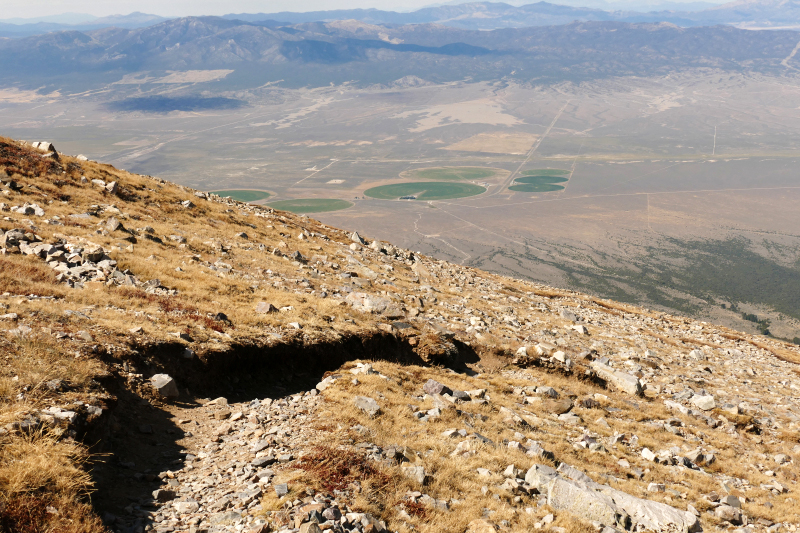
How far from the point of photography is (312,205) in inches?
Result: 6432

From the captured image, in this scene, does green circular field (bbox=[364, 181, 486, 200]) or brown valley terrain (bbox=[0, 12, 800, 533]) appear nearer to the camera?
brown valley terrain (bbox=[0, 12, 800, 533])

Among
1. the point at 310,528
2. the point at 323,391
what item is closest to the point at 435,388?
the point at 323,391

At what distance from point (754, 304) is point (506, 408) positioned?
3790 inches

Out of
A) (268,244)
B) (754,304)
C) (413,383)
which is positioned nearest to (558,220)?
(754,304)

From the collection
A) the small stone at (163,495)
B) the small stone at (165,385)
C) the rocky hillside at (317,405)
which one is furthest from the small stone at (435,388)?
the small stone at (163,495)

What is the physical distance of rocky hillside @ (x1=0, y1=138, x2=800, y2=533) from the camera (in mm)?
8195

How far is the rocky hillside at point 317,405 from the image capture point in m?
8.20

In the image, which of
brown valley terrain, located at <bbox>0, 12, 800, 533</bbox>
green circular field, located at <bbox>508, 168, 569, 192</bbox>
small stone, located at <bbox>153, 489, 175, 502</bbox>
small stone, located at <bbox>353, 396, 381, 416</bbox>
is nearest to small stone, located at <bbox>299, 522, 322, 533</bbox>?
brown valley terrain, located at <bbox>0, 12, 800, 533</bbox>

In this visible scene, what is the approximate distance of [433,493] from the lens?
926 cm

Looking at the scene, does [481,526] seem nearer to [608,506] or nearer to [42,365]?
[608,506]

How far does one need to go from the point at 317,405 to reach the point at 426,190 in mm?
178200

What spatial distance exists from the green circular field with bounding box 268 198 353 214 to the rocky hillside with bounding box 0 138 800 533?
133624 millimetres

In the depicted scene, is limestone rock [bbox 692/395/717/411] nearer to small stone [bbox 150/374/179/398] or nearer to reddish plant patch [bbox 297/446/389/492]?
reddish plant patch [bbox 297/446/389/492]

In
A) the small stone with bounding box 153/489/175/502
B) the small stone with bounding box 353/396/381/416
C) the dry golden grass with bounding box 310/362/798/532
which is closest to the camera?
the small stone with bounding box 153/489/175/502
